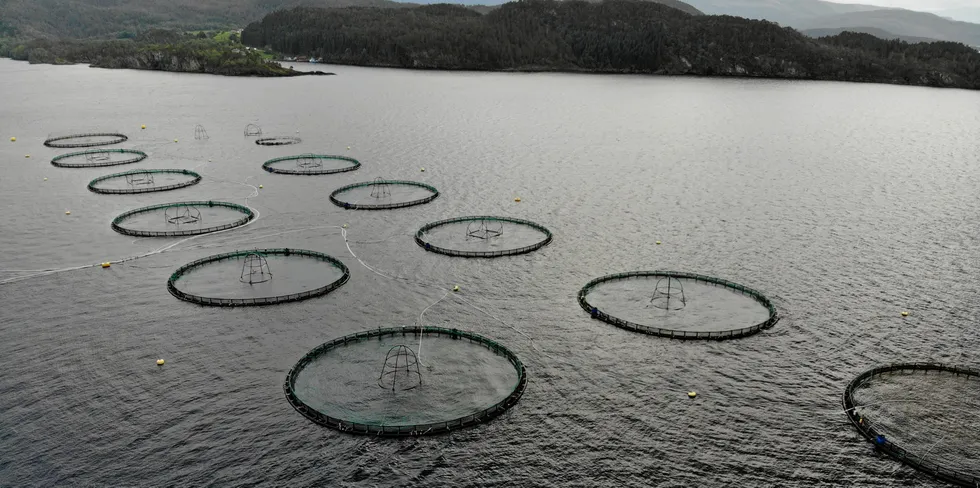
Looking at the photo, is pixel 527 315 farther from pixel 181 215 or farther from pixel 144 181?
pixel 144 181

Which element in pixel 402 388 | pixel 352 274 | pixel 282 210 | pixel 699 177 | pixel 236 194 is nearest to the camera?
pixel 402 388

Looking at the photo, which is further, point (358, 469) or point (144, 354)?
point (144, 354)

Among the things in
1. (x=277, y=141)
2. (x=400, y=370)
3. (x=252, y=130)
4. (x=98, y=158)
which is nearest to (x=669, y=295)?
(x=400, y=370)

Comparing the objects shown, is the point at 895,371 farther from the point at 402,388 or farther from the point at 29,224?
the point at 29,224

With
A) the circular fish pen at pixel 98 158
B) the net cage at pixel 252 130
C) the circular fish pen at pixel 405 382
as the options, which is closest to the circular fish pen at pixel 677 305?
the circular fish pen at pixel 405 382

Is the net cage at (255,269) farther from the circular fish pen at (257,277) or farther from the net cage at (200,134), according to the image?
the net cage at (200,134)

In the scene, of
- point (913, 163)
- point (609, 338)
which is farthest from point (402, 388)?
point (913, 163)
